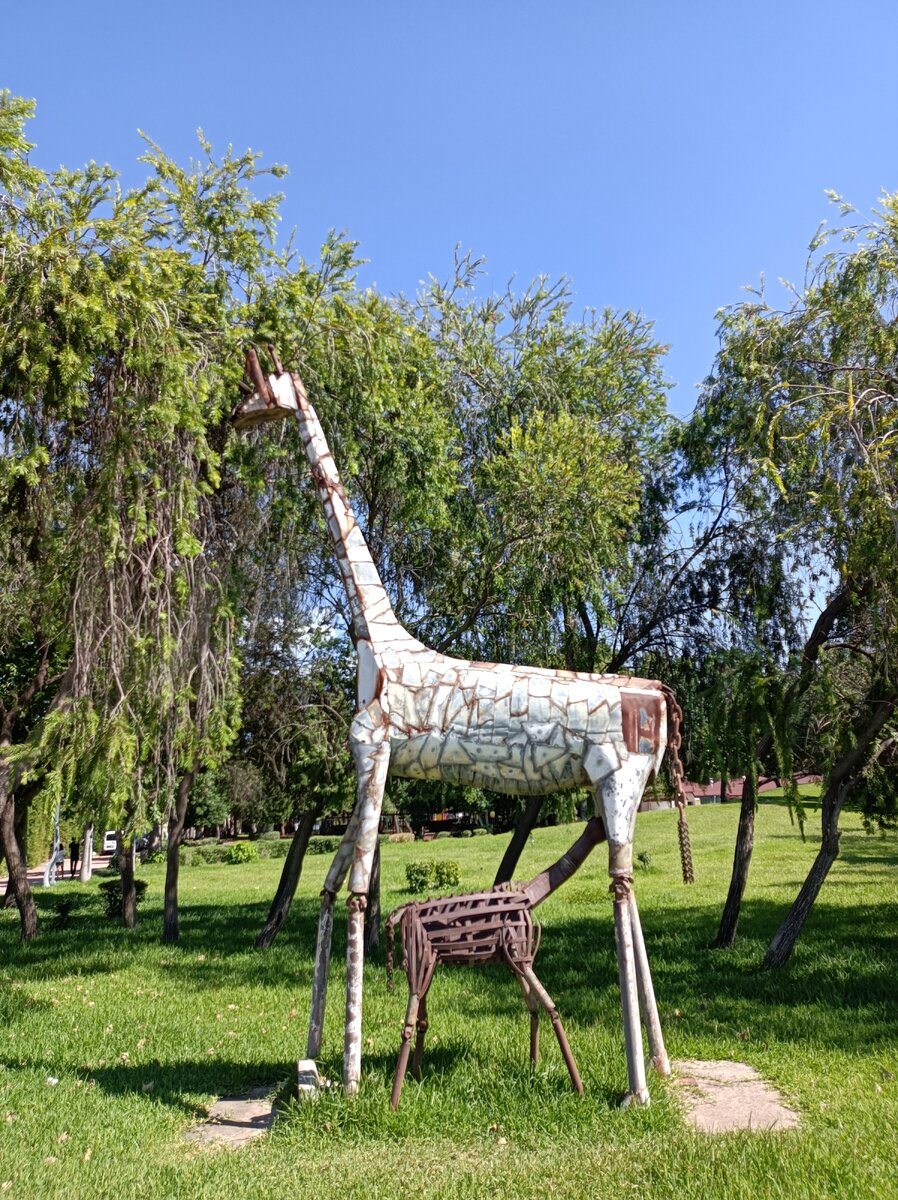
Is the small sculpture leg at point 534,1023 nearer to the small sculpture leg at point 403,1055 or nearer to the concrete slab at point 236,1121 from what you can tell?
the small sculpture leg at point 403,1055

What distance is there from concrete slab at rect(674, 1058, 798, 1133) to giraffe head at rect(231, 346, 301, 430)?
574 cm

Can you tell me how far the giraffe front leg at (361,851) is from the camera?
6234 mm

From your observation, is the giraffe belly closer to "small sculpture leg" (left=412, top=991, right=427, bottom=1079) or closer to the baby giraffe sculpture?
the baby giraffe sculpture

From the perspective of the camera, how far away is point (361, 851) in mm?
6520

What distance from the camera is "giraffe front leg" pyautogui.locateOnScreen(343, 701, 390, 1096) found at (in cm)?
623

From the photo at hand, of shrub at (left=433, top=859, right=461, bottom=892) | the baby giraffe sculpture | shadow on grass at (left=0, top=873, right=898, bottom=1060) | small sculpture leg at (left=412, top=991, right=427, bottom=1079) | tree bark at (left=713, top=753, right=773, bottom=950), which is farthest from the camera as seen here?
shrub at (left=433, top=859, right=461, bottom=892)

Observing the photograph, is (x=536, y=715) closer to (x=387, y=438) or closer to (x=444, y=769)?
(x=444, y=769)

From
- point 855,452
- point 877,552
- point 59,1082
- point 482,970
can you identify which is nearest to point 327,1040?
point 59,1082

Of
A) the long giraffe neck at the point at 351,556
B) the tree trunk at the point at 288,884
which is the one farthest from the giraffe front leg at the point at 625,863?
the tree trunk at the point at 288,884

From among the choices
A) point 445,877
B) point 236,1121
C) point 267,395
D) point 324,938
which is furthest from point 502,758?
point 445,877

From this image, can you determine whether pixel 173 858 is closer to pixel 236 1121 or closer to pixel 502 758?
pixel 236 1121

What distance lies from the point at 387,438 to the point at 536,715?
6.52 meters

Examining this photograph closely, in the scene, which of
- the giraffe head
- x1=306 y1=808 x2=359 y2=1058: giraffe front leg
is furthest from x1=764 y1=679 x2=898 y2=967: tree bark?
the giraffe head

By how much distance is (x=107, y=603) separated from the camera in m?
8.64
